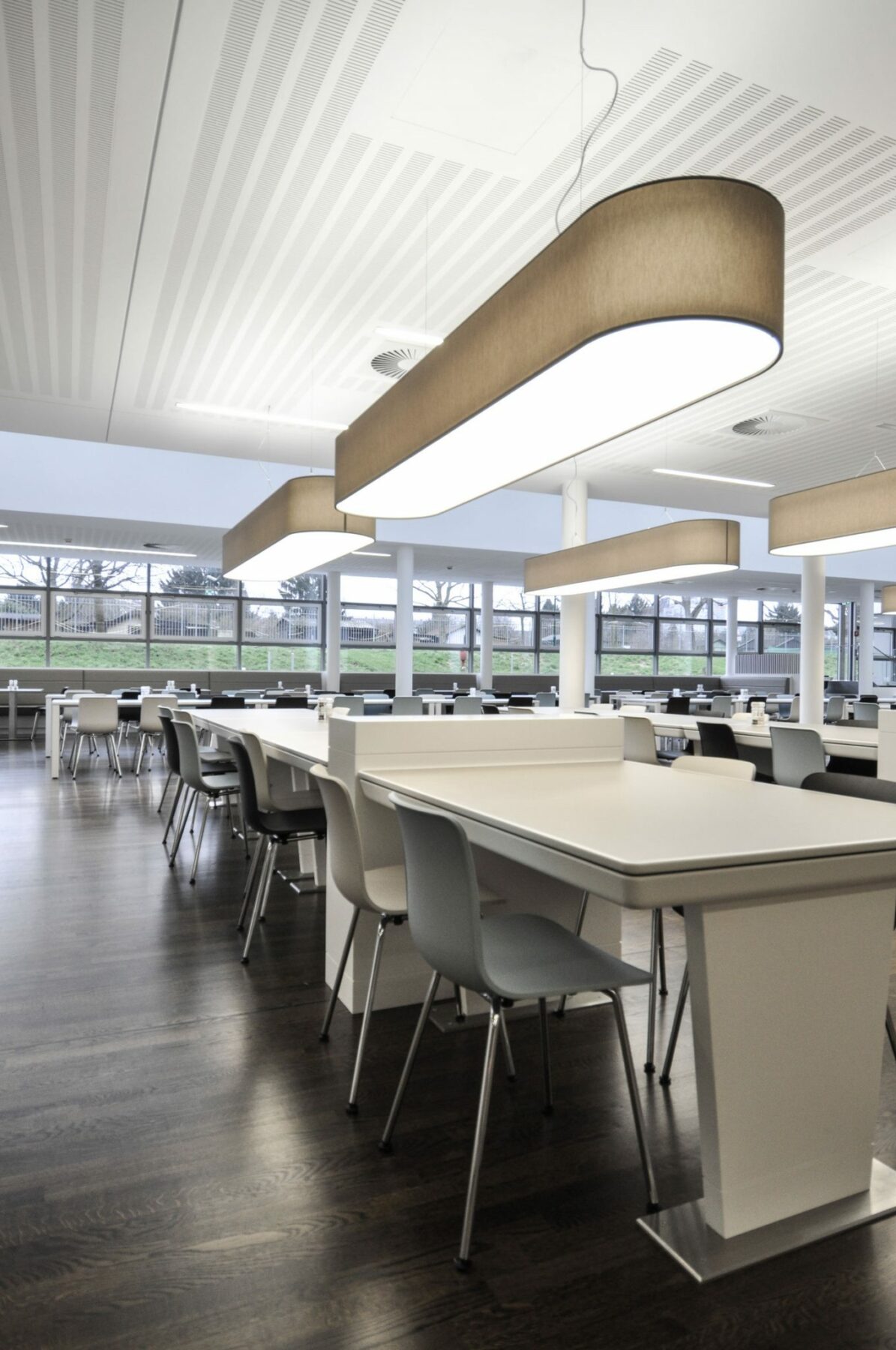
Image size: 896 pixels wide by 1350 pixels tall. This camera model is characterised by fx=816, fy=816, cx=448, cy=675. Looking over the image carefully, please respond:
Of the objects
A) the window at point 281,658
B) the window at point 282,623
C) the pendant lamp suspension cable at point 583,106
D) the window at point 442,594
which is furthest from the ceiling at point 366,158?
the window at point 442,594

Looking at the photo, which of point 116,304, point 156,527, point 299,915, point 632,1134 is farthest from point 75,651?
point 632,1134

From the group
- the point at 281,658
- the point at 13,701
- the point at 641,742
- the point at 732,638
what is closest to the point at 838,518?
the point at 641,742

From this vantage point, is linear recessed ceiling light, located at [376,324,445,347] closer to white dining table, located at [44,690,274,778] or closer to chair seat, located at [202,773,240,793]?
chair seat, located at [202,773,240,793]

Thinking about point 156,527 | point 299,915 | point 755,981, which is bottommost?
point 299,915

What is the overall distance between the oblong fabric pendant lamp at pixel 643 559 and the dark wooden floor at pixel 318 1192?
12.4 ft

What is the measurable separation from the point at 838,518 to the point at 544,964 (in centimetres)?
369

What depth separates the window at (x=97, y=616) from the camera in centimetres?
1373

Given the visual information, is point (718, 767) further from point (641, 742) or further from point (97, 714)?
point (97, 714)

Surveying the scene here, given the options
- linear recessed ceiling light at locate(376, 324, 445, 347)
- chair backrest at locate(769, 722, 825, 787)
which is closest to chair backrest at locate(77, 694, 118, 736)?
linear recessed ceiling light at locate(376, 324, 445, 347)

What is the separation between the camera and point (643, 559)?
6441mm

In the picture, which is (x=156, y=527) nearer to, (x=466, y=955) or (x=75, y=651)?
(x=75, y=651)

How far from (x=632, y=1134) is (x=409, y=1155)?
548mm

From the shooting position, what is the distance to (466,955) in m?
1.62

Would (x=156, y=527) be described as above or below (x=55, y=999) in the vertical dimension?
above
